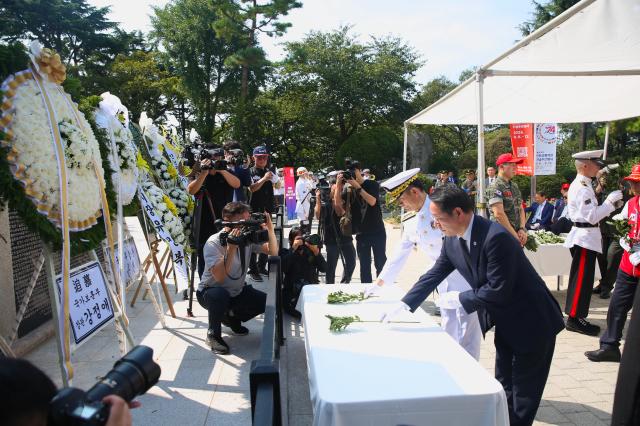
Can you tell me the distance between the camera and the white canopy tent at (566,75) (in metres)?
3.45

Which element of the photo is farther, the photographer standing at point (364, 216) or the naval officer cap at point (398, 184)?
the photographer standing at point (364, 216)

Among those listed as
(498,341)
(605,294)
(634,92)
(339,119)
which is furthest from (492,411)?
(339,119)

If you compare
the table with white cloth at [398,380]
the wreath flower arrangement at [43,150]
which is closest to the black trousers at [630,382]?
the table with white cloth at [398,380]

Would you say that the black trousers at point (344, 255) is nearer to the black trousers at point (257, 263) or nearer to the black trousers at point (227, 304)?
the black trousers at point (257, 263)

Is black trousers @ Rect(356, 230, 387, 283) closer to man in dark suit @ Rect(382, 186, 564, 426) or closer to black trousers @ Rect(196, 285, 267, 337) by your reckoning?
black trousers @ Rect(196, 285, 267, 337)

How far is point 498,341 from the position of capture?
2844mm

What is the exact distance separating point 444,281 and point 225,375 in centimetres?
206

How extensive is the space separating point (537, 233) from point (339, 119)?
24.2 meters

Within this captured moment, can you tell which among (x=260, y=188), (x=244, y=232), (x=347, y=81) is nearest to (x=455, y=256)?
(x=244, y=232)

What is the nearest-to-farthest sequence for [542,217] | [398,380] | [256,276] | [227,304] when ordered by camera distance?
[398,380]
[227,304]
[256,276]
[542,217]

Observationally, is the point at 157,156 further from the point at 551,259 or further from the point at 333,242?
the point at 551,259

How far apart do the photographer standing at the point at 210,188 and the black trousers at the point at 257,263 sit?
1.57 meters

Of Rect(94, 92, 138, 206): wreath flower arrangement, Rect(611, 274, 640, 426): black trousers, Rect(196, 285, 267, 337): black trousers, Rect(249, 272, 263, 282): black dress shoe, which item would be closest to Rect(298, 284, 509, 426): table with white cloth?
Rect(611, 274, 640, 426): black trousers

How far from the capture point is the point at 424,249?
164 inches
